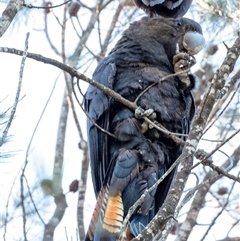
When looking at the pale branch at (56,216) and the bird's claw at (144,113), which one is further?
the pale branch at (56,216)

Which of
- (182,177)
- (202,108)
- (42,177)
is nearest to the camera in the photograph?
(182,177)

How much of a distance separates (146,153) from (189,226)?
1007mm

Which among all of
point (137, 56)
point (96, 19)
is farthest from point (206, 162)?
point (96, 19)

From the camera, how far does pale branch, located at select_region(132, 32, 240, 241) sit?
1927mm

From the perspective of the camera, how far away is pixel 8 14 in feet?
7.59

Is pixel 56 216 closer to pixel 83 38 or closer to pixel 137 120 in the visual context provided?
pixel 137 120

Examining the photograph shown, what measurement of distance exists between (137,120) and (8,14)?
918mm

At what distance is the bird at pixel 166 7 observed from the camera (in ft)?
12.0

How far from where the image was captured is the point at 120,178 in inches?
115

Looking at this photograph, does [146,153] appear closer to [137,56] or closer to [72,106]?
[137,56]

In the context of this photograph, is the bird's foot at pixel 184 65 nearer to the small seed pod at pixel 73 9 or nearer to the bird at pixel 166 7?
the bird at pixel 166 7

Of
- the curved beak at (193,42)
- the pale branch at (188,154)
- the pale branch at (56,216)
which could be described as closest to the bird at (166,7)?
the curved beak at (193,42)

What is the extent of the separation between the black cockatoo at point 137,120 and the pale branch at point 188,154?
0.53m

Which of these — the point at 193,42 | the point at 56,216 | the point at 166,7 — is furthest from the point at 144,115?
the point at 56,216
